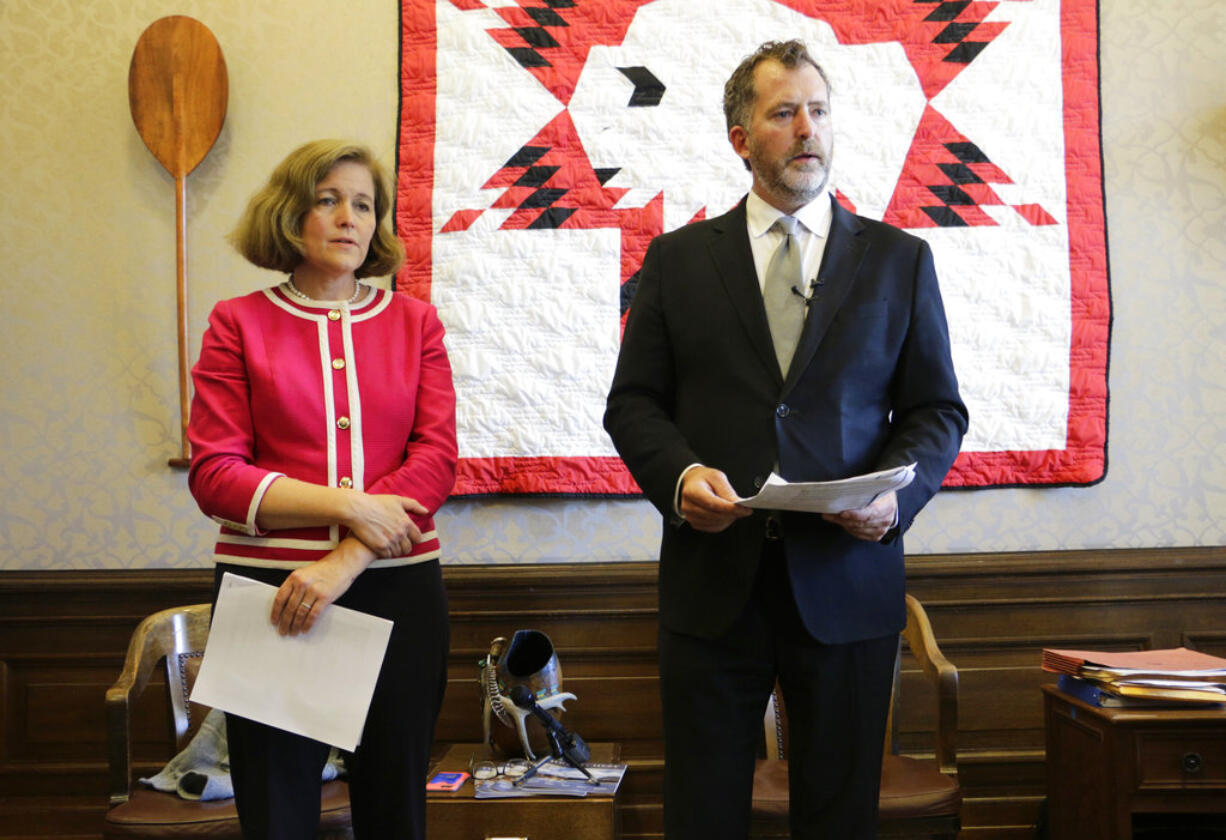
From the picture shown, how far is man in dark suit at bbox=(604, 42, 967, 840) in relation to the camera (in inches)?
55.3

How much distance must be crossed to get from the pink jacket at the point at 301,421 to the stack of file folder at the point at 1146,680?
1.39 meters

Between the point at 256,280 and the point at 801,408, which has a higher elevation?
the point at 256,280

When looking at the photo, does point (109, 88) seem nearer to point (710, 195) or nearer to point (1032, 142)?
point (710, 195)

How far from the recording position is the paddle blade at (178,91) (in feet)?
8.50

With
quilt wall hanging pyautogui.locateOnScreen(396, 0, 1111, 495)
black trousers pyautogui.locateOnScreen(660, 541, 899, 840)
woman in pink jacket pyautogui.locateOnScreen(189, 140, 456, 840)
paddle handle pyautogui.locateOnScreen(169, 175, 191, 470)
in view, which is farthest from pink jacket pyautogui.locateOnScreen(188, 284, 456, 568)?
paddle handle pyautogui.locateOnScreen(169, 175, 191, 470)

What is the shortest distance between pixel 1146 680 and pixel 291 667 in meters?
1.62

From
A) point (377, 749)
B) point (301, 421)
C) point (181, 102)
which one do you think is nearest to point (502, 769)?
point (377, 749)

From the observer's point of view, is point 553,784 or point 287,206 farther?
point 553,784

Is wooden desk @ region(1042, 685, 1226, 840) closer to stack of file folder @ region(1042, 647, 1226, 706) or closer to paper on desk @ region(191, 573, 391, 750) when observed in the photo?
stack of file folder @ region(1042, 647, 1226, 706)

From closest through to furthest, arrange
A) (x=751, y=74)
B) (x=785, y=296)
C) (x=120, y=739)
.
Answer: (x=785, y=296), (x=751, y=74), (x=120, y=739)

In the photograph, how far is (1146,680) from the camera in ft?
6.66

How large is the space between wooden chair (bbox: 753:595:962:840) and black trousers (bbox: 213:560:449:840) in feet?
2.28

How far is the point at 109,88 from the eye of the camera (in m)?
2.68

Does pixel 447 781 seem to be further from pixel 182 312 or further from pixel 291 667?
pixel 182 312
